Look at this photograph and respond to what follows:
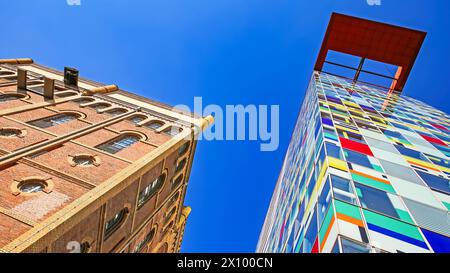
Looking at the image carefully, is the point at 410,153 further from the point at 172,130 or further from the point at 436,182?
the point at 172,130

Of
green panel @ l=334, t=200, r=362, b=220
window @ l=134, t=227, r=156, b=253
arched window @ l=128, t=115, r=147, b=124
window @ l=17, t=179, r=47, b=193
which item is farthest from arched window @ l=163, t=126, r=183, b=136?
green panel @ l=334, t=200, r=362, b=220

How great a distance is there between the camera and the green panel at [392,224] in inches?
317

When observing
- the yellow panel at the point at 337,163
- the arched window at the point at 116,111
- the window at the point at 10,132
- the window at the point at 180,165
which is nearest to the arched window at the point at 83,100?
the arched window at the point at 116,111

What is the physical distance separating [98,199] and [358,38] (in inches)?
1136

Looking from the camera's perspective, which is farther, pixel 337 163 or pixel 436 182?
pixel 436 182

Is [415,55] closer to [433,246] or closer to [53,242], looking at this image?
[433,246]

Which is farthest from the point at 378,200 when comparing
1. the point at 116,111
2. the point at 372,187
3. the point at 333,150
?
the point at 116,111

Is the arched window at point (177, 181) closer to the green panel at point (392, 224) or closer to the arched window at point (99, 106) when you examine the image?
the arched window at point (99, 106)

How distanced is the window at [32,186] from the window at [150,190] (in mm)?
5989

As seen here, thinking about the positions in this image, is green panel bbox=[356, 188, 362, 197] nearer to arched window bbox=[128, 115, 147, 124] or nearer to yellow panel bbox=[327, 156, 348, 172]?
yellow panel bbox=[327, 156, 348, 172]

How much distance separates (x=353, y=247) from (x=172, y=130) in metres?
18.4

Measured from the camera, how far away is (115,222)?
17.2 metres

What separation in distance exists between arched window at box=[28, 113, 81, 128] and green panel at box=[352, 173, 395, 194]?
17.2 meters

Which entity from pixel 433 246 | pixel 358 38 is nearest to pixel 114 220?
pixel 433 246
